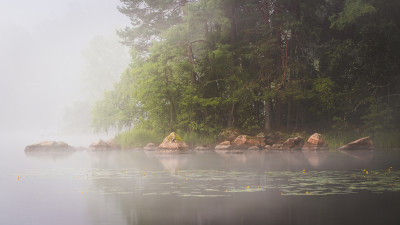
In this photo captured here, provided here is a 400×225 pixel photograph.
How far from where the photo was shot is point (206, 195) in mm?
12250

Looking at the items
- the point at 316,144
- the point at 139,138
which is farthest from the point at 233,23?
the point at 316,144

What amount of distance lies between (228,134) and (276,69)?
6.08 meters

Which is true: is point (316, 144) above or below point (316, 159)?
above

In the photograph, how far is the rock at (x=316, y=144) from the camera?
29875 millimetres

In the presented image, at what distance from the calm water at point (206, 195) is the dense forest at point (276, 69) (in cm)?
1392

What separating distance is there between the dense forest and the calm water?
13921 mm

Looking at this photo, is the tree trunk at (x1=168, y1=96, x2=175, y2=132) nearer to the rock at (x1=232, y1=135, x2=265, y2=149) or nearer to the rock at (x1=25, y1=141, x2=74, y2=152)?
the rock at (x1=232, y1=135, x2=265, y2=149)

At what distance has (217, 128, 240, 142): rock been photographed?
3375 cm

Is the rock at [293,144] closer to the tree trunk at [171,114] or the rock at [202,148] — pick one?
the rock at [202,148]

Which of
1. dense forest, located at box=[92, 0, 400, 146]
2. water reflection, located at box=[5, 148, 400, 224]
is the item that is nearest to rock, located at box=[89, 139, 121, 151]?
dense forest, located at box=[92, 0, 400, 146]

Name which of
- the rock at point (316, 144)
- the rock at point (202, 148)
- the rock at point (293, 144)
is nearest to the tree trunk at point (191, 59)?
the rock at point (202, 148)

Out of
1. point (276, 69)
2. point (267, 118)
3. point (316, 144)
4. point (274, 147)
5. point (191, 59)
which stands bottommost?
point (274, 147)

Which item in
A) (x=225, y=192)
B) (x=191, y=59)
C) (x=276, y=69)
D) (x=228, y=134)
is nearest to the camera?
(x=225, y=192)

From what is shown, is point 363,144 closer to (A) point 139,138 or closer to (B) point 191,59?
(B) point 191,59
